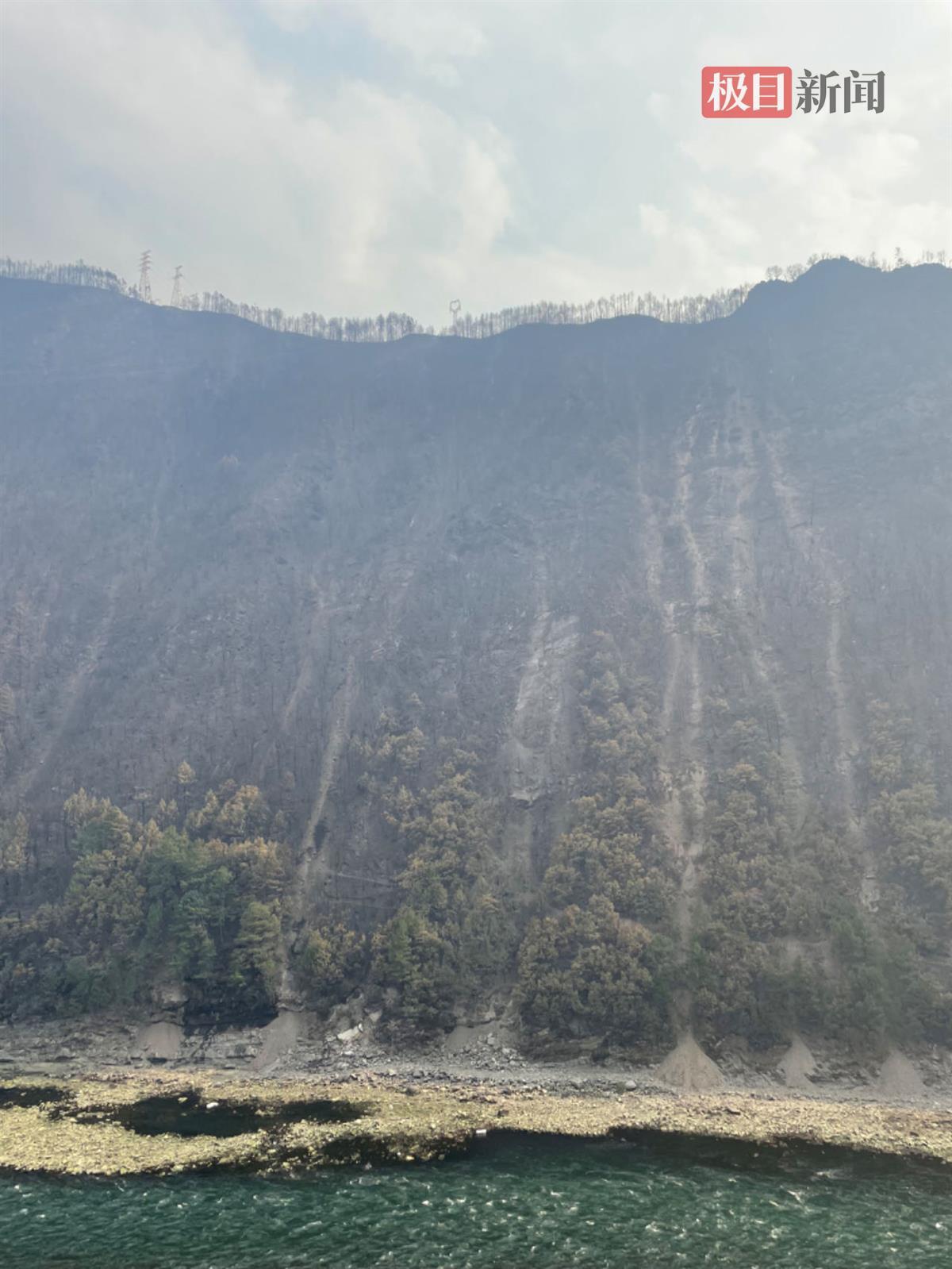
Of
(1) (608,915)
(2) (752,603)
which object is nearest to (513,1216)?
(1) (608,915)

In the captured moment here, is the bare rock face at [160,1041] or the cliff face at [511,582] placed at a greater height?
the cliff face at [511,582]

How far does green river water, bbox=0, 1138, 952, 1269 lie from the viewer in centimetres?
2922

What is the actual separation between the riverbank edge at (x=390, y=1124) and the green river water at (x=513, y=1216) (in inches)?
77.0

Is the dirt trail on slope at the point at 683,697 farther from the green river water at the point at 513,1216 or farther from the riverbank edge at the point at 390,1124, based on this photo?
the green river water at the point at 513,1216

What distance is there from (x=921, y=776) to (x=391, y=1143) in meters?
45.9

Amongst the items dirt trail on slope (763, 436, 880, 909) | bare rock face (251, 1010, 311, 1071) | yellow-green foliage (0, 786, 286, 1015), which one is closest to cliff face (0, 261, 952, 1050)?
dirt trail on slope (763, 436, 880, 909)

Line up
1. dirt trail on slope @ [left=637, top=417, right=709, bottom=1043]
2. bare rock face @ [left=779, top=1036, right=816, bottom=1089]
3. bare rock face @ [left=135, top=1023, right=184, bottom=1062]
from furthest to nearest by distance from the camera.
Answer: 1. dirt trail on slope @ [left=637, top=417, right=709, bottom=1043]
2. bare rock face @ [left=135, top=1023, right=184, bottom=1062]
3. bare rock face @ [left=779, top=1036, right=816, bottom=1089]

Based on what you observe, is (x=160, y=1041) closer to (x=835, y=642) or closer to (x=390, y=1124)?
(x=390, y=1124)

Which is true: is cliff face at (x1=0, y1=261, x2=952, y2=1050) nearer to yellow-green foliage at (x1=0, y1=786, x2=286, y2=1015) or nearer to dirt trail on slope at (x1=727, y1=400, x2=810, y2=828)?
dirt trail on slope at (x1=727, y1=400, x2=810, y2=828)

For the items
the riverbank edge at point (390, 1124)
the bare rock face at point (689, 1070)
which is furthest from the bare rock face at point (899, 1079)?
the bare rock face at point (689, 1070)

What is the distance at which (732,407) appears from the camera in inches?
4085

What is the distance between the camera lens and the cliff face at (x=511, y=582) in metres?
64.9

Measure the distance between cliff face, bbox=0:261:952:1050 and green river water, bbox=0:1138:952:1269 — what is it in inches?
685

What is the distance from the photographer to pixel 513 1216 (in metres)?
32.2
